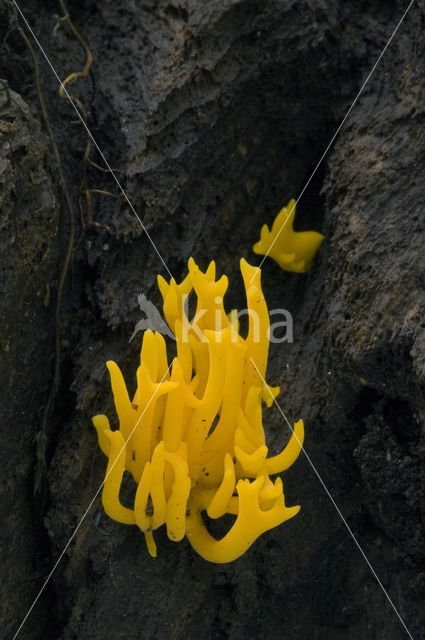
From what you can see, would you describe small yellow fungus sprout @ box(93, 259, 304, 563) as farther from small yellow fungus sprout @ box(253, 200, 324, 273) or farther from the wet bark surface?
small yellow fungus sprout @ box(253, 200, 324, 273)

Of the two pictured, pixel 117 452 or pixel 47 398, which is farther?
pixel 47 398

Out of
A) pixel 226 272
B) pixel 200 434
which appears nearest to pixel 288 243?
pixel 226 272

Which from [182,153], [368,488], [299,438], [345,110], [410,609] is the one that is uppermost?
[182,153]

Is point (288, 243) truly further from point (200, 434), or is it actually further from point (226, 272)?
point (200, 434)

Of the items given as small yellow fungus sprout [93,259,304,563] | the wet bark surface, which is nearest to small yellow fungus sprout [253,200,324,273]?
the wet bark surface

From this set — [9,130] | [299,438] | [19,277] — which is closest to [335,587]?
[299,438]

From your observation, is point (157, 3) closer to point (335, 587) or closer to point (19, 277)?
point (19, 277)

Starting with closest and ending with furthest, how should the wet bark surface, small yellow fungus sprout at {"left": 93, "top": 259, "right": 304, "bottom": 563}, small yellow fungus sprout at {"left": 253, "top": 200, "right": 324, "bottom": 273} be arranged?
1. small yellow fungus sprout at {"left": 93, "top": 259, "right": 304, "bottom": 563}
2. the wet bark surface
3. small yellow fungus sprout at {"left": 253, "top": 200, "right": 324, "bottom": 273}
